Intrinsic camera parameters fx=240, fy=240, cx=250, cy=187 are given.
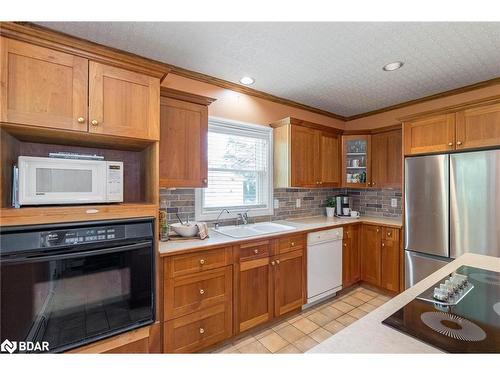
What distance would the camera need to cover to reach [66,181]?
1456 millimetres

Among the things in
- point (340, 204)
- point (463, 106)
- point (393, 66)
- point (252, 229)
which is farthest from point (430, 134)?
point (252, 229)

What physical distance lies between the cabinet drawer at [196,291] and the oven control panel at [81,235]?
1.70ft

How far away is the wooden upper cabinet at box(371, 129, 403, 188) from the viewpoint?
3227 mm

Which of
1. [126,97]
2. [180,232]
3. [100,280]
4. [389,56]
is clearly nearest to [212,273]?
[180,232]

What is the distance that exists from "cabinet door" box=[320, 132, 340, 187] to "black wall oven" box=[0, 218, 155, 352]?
2.46 m

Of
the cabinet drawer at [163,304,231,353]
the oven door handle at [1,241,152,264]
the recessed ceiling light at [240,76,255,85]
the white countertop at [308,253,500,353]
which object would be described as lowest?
the cabinet drawer at [163,304,231,353]

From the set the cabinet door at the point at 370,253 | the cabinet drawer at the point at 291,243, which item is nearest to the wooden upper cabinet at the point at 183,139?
the cabinet drawer at the point at 291,243

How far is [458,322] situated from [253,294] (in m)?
1.63

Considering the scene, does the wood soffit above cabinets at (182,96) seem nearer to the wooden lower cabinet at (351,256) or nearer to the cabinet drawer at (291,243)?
the cabinet drawer at (291,243)

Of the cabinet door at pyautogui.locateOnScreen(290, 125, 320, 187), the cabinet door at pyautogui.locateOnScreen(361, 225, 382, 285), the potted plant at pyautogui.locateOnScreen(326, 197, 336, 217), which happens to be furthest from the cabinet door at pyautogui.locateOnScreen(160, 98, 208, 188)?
the cabinet door at pyautogui.locateOnScreen(361, 225, 382, 285)

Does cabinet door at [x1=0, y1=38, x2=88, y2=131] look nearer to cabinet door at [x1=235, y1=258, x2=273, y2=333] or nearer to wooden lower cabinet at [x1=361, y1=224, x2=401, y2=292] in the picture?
cabinet door at [x1=235, y1=258, x2=273, y2=333]

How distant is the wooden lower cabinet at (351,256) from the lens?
120 inches

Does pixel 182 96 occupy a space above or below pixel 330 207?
above

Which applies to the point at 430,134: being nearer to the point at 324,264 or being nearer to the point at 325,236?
the point at 325,236
